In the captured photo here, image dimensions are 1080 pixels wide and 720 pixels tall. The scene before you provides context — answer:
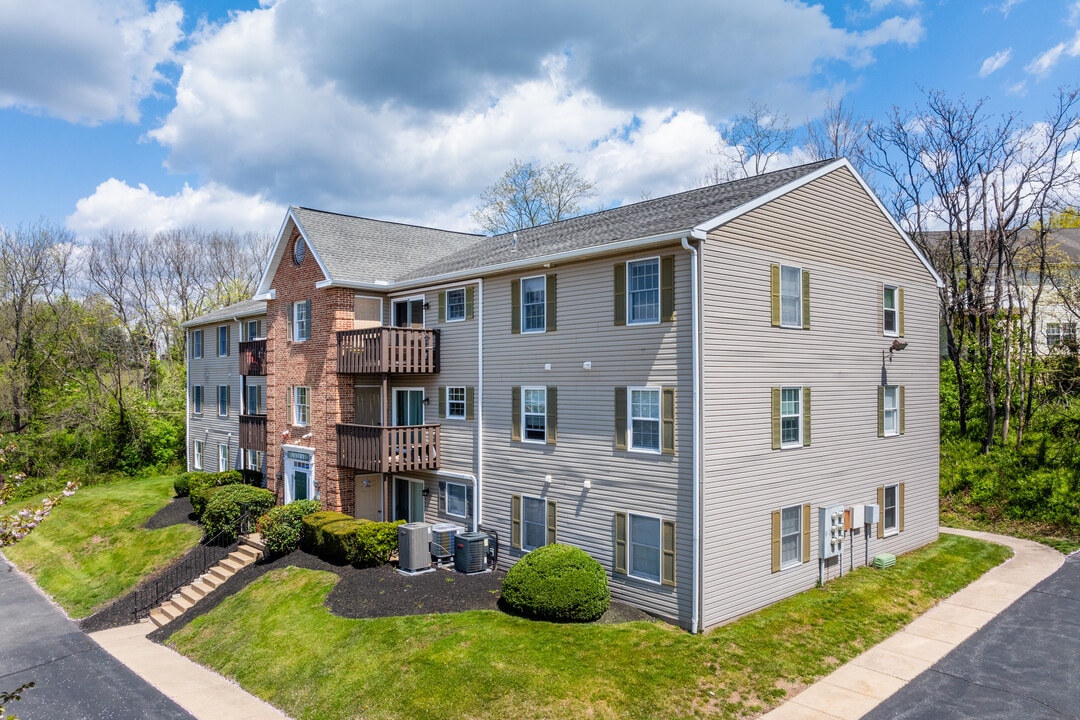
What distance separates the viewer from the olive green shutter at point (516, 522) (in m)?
17.3

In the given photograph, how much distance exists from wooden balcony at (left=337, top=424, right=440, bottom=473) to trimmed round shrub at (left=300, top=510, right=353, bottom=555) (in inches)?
62.2

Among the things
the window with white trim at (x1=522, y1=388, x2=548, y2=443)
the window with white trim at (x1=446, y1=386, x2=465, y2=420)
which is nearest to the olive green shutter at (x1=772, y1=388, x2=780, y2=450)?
the window with white trim at (x1=522, y1=388, x2=548, y2=443)

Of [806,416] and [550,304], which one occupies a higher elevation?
[550,304]

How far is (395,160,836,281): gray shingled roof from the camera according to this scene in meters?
15.0

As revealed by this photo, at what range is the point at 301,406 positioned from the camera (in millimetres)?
23172

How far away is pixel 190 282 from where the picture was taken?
50875 millimetres

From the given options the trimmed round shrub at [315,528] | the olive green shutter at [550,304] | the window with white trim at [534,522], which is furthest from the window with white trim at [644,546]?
the trimmed round shrub at [315,528]

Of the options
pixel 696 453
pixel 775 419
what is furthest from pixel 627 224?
pixel 696 453

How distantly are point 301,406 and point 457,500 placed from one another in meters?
7.33

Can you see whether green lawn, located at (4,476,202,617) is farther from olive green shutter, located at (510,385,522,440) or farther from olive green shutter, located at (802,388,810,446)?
olive green shutter, located at (802,388,810,446)

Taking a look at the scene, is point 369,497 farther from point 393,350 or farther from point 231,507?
point 393,350

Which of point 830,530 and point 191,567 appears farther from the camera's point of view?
point 191,567

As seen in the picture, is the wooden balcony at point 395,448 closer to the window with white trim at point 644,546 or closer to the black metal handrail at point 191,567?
the black metal handrail at point 191,567

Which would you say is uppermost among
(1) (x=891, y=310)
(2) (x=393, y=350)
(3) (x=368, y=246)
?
(3) (x=368, y=246)
